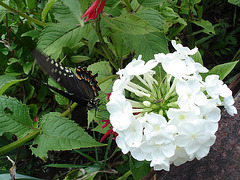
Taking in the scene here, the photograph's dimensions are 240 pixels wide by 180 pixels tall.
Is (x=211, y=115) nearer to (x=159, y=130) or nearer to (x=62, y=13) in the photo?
(x=159, y=130)

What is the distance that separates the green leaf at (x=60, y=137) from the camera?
47.5 inches

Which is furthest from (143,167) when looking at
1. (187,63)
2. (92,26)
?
(92,26)

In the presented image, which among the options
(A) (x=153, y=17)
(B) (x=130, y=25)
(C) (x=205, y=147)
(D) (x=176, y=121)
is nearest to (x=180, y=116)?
(D) (x=176, y=121)

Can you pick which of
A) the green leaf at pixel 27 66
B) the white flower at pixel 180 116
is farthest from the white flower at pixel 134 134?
the green leaf at pixel 27 66

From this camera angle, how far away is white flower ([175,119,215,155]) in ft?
2.50

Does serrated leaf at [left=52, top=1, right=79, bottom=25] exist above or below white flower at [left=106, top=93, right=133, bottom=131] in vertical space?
above

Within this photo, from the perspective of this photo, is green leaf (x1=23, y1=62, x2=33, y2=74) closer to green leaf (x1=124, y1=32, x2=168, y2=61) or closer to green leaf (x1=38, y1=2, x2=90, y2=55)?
green leaf (x1=38, y1=2, x2=90, y2=55)

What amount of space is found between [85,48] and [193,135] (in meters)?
1.74

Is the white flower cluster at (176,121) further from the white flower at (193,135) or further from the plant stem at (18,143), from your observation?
the plant stem at (18,143)

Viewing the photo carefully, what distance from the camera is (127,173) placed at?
66.7 inches

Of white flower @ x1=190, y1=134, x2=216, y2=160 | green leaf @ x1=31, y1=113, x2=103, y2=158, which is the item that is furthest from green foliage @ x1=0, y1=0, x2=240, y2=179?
white flower @ x1=190, y1=134, x2=216, y2=160

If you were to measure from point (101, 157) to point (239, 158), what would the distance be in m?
1.12

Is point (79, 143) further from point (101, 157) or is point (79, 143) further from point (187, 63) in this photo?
Result: point (101, 157)

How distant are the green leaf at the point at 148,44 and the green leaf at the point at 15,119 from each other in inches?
28.7
